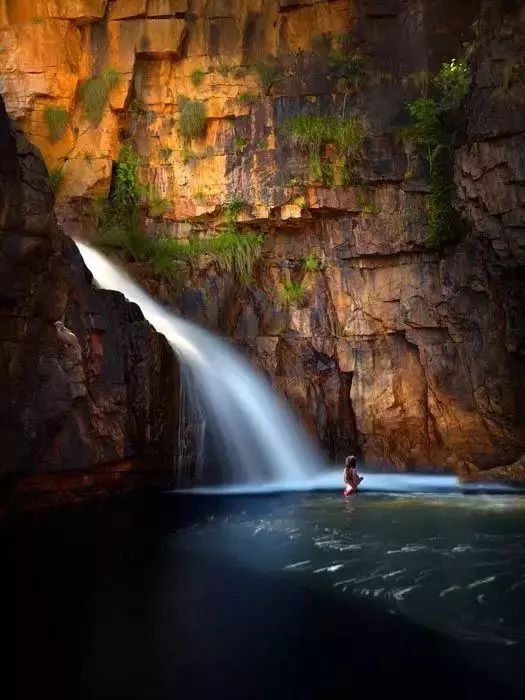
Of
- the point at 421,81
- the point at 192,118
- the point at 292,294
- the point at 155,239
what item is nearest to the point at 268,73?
the point at 192,118

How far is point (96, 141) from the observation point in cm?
1886

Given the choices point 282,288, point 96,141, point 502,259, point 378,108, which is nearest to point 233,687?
point 502,259

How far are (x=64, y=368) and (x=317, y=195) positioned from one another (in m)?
9.16

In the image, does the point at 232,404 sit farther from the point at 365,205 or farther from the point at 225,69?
the point at 225,69

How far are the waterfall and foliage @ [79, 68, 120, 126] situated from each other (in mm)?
5011

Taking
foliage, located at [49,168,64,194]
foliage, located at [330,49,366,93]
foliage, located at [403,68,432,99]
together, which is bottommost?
foliage, located at [49,168,64,194]

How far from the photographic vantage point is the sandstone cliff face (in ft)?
30.6

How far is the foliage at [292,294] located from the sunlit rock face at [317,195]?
203mm

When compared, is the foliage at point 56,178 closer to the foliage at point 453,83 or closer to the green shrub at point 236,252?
the green shrub at point 236,252

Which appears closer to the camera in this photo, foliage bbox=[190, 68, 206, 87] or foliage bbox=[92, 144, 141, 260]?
foliage bbox=[92, 144, 141, 260]

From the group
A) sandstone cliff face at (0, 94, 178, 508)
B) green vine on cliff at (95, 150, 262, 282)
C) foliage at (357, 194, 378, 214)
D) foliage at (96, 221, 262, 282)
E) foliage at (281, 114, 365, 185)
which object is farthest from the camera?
green vine on cliff at (95, 150, 262, 282)

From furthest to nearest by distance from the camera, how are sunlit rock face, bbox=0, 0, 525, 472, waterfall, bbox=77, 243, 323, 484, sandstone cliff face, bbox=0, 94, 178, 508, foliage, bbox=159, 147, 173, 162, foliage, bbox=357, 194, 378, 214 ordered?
foliage, bbox=159, 147, 173, 162 < foliage, bbox=357, 194, 378, 214 < sunlit rock face, bbox=0, 0, 525, 472 < waterfall, bbox=77, 243, 323, 484 < sandstone cliff face, bbox=0, 94, 178, 508

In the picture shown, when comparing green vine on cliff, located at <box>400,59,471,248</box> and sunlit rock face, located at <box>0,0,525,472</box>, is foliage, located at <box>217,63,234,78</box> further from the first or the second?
green vine on cliff, located at <box>400,59,471,248</box>

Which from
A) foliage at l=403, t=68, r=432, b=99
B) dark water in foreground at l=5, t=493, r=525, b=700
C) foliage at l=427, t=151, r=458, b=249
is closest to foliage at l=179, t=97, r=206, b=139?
foliage at l=403, t=68, r=432, b=99
